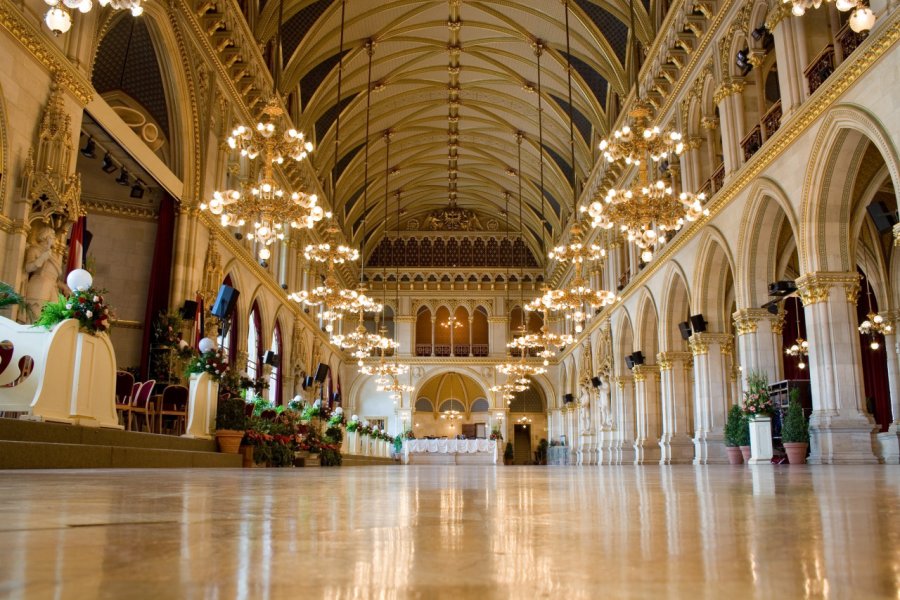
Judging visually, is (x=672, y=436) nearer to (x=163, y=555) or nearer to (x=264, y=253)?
(x=264, y=253)

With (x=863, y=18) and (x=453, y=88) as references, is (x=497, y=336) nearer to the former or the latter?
(x=453, y=88)

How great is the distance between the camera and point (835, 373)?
431 inches

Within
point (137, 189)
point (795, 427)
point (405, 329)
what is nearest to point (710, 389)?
point (795, 427)

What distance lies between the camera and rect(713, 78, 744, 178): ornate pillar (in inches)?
571

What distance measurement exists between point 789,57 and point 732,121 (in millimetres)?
2629

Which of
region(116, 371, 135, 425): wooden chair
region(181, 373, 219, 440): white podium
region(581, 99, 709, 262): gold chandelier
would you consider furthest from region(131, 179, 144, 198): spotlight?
region(581, 99, 709, 262): gold chandelier

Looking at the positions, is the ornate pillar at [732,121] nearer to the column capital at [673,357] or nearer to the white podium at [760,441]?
the white podium at [760,441]

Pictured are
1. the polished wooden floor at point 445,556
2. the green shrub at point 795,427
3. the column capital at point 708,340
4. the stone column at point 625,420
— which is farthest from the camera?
the stone column at point 625,420

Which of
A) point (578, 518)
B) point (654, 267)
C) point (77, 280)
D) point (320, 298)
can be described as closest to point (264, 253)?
point (77, 280)

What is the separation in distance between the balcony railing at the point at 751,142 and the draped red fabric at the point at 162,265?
445 inches

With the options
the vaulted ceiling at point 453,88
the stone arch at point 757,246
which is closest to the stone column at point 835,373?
the stone arch at point 757,246

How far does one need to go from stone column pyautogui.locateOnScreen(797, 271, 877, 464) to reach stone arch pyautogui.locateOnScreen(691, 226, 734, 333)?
443 centimetres

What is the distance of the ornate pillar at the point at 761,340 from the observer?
45.1 ft

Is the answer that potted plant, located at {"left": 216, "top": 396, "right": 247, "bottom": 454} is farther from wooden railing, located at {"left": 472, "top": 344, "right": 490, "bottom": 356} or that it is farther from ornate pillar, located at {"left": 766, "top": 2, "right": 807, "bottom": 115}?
wooden railing, located at {"left": 472, "top": 344, "right": 490, "bottom": 356}
